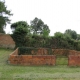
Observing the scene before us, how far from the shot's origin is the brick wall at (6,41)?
85.3 ft

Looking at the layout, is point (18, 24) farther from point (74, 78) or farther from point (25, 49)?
point (74, 78)

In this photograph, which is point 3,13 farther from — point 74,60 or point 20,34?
point 74,60

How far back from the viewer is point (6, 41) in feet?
86.0

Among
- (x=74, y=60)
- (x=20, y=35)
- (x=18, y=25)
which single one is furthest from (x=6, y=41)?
(x=74, y=60)

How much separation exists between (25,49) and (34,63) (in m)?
8.74

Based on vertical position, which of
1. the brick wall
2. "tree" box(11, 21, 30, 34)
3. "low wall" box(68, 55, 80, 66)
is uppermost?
"tree" box(11, 21, 30, 34)

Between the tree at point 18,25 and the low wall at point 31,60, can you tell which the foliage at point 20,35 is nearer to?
the tree at point 18,25

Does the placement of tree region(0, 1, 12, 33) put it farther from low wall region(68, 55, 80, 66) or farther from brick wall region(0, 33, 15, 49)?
low wall region(68, 55, 80, 66)

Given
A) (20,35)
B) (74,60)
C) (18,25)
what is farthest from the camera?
(18,25)

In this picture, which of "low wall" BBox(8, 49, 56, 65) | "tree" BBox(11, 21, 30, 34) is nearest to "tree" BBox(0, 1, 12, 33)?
"tree" BBox(11, 21, 30, 34)

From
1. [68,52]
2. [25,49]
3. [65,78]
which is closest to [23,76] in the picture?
[65,78]

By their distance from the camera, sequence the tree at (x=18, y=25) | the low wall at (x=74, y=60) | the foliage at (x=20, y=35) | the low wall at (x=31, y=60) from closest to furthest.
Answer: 1. the low wall at (x=31, y=60)
2. the low wall at (x=74, y=60)
3. the foliage at (x=20, y=35)
4. the tree at (x=18, y=25)

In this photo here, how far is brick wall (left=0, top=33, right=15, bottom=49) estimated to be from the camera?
2598cm

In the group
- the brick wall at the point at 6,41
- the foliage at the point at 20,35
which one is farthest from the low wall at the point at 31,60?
the brick wall at the point at 6,41
